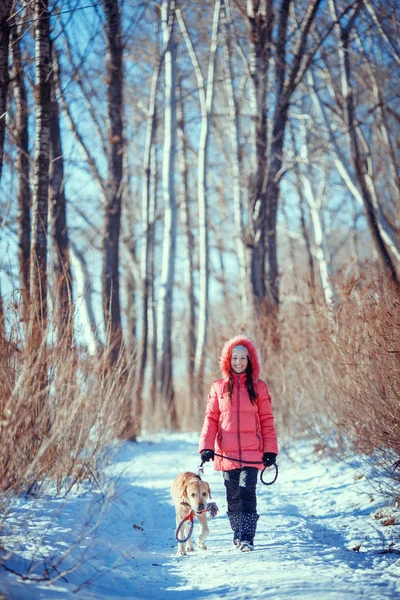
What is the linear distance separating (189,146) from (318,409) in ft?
46.1

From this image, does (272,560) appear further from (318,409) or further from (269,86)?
(269,86)

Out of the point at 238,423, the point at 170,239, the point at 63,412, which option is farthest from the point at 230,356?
the point at 170,239

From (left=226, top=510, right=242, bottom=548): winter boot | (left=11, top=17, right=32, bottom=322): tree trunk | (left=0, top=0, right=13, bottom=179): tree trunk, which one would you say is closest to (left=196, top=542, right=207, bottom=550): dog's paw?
(left=226, top=510, right=242, bottom=548): winter boot

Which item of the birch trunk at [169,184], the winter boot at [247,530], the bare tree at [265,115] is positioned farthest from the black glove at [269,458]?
the birch trunk at [169,184]

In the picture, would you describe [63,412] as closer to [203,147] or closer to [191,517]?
[191,517]

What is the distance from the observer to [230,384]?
4.87 metres

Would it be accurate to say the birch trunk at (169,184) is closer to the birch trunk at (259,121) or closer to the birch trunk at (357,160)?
the birch trunk at (259,121)

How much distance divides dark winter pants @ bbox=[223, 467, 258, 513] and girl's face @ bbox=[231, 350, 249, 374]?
2.62 feet

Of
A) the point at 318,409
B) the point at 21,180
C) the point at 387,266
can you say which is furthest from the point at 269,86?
the point at 318,409

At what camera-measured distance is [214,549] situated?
4.57 m

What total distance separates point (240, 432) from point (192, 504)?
0.66m

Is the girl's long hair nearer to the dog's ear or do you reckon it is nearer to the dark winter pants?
the dark winter pants

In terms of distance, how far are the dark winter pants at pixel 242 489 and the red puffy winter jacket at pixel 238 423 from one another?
7 centimetres

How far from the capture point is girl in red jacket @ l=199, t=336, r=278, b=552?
14.9ft
